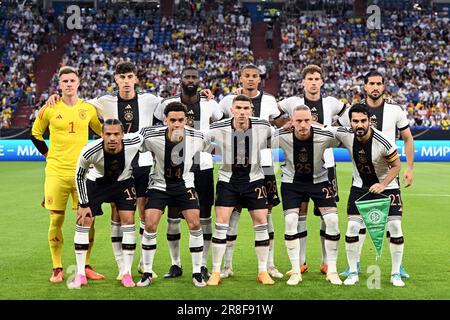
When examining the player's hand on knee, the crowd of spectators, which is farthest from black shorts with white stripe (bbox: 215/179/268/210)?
the crowd of spectators

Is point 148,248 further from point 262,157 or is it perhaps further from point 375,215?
point 375,215

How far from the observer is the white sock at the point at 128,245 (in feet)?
24.5

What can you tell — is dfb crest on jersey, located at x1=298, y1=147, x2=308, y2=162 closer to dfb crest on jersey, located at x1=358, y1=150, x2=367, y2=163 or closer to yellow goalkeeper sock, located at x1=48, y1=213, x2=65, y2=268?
dfb crest on jersey, located at x1=358, y1=150, x2=367, y2=163

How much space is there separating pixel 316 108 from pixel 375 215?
1.70 meters

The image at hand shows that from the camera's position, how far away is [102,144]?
7391mm

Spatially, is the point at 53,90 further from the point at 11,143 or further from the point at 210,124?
the point at 210,124

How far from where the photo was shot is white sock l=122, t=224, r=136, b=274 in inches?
294

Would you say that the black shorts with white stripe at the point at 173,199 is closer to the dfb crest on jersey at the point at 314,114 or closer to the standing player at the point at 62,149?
the standing player at the point at 62,149

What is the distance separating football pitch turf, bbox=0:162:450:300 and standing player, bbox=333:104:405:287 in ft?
1.07

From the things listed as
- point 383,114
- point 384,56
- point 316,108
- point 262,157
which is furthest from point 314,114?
point 384,56

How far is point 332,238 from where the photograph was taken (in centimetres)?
774
